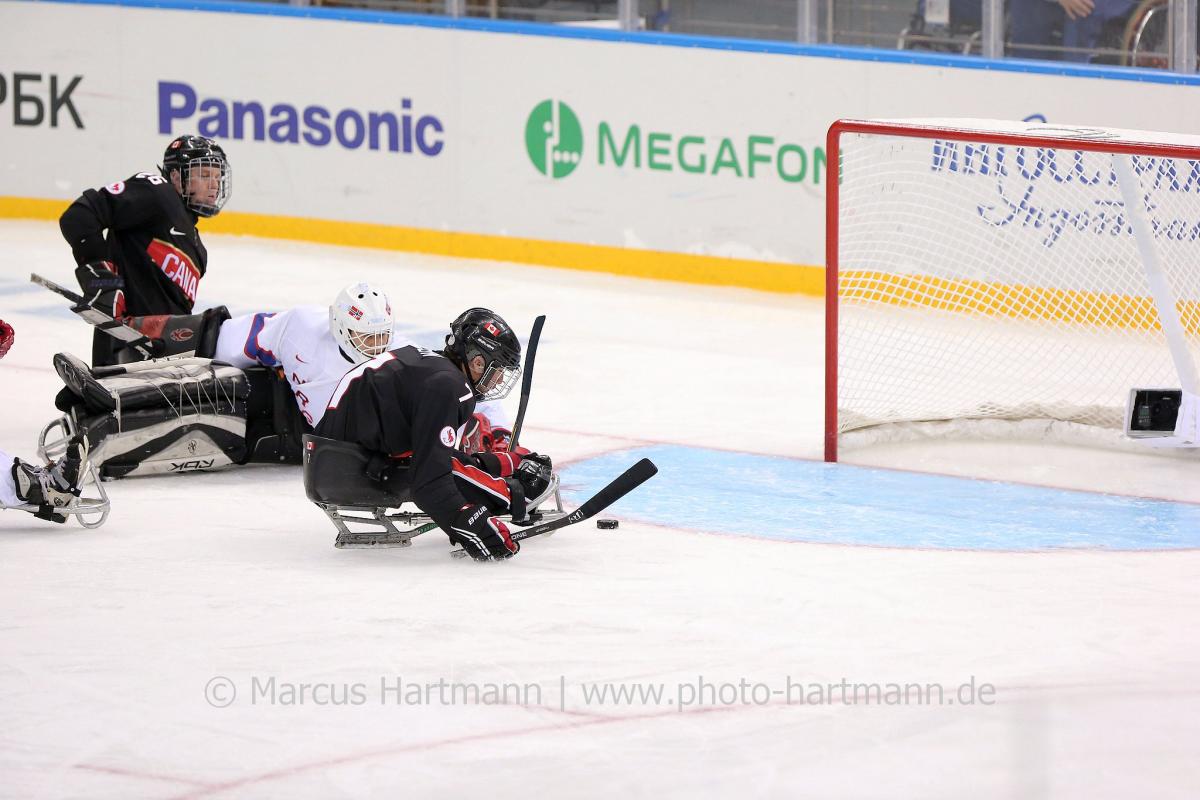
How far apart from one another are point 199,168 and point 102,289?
576mm

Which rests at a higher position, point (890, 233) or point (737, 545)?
point (890, 233)

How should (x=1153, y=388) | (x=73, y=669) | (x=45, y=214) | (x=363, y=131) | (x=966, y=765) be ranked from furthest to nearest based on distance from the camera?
(x=45, y=214), (x=363, y=131), (x=1153, y=388), (x=73, y=669), (x=966, y=765)

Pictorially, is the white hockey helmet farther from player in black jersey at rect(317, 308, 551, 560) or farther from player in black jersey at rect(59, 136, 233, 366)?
player in black jersey at rect(59, 136, 233, 366)

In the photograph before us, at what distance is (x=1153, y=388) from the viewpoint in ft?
21.2

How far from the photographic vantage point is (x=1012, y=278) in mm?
7578

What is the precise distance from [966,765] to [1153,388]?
3.26m

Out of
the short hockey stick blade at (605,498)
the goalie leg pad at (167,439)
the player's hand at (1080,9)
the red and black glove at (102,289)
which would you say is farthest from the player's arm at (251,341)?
the player's hand at (1080,9)

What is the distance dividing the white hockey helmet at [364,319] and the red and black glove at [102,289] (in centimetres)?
124

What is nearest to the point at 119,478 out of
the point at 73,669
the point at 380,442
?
the point at 380,442

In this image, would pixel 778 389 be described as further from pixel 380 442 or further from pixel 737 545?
pixel 380 442

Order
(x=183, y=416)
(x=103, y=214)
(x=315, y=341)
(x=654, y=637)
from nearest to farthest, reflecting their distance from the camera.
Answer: (x=654, y=637)
(x=315, y=341)
(x=183, y=416)
(x=103, y=214)

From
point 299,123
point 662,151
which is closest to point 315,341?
point 662,151

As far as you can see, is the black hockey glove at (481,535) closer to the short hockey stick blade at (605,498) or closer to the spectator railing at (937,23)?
the short hockey stick blade at (605,498)

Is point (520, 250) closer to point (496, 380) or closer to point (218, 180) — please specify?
point (218, 180)
